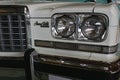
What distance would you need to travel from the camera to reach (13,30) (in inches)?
103

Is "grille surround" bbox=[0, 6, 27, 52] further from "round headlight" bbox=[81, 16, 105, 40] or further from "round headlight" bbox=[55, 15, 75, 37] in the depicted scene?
"round headlight" bbox=[81, 16, 105, 40]

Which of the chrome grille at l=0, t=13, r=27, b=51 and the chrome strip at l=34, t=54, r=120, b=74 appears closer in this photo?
the chrome strip at l=34, t=54, r=120, b=74

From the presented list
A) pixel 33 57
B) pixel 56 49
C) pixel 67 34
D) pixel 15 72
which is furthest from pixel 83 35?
pixel 15 72

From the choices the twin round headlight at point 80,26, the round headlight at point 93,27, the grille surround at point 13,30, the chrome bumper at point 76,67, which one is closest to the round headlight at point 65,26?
the twin round headlight at point 80,26

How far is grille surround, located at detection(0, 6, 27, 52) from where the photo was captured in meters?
2.57

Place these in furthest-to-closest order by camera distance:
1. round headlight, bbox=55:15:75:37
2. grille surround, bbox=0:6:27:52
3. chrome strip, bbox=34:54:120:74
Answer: grille surround, bbox=0:6:27:52
round headlight, bbox=55:15:75:37
chrome strip, bbox=34:54:120:74

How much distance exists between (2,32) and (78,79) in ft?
3.10

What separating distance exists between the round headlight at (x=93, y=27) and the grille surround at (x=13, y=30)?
2.10 feet

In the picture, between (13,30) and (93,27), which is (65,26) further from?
(13,30)

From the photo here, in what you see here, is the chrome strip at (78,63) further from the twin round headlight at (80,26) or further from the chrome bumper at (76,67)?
the twin round headlight at (80,26)

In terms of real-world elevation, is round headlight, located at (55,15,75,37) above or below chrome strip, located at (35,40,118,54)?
above

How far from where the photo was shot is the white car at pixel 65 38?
2180mm

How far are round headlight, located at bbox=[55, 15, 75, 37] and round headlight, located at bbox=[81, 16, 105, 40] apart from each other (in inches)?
4.2

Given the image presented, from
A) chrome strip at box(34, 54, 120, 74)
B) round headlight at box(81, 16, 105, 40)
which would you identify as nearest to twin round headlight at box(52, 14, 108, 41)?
round headlight at box(81, 16, 105, 40)
